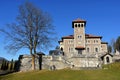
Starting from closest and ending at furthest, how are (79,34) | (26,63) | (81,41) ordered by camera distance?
1. (26,63)
2. (81,41)
3. (79,34)

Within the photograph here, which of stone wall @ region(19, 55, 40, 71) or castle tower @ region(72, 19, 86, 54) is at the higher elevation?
castle tower @ region(72, 19, 86, 54)

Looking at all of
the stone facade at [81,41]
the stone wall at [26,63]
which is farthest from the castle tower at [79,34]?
the stone wall at [26,63]

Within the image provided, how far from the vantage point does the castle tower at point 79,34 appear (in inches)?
2801

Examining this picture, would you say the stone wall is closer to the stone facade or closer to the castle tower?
the stone facade

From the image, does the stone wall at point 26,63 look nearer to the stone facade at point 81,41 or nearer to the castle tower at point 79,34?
the stone facade at point 81,41

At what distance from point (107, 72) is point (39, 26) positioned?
17491 mm

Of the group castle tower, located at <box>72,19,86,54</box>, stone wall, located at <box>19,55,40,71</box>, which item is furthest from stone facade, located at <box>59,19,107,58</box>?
stone wall, located at <box>19,55,40,71</box>

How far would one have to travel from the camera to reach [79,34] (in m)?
72.0

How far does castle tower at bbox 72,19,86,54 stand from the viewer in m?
71.1

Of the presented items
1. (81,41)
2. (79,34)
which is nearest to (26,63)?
(81,41)

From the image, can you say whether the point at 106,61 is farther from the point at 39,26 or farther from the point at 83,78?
the point at 83,78

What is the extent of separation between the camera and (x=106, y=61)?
173ft

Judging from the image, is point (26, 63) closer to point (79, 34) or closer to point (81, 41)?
point (81, 41)

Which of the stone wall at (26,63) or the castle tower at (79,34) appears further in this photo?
the castle tower at (79,34)
